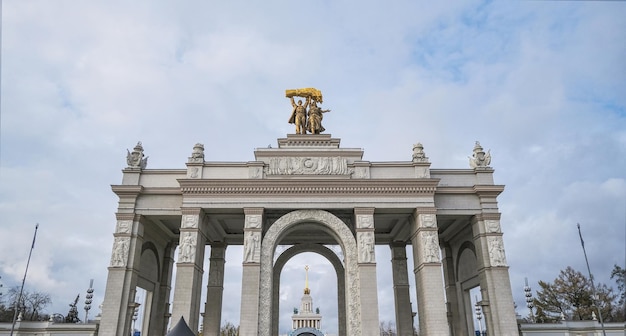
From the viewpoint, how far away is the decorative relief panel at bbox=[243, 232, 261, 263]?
22000 millimetres

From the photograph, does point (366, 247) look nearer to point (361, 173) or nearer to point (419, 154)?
point (361, 173)

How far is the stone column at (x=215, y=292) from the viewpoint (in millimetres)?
25734

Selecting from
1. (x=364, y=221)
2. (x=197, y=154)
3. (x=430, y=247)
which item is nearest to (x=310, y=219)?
(x=364, y=221)

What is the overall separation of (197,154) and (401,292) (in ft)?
47.6

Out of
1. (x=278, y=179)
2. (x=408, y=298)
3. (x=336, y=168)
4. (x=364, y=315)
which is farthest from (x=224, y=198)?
(x=408, y=298)

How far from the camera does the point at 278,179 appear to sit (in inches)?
915

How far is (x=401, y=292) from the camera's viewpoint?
87.2ft

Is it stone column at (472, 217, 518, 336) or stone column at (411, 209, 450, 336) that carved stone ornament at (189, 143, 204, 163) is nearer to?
stone column at (411, 209, 450, 336)

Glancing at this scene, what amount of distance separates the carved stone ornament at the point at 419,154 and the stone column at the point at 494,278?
13.9 feet

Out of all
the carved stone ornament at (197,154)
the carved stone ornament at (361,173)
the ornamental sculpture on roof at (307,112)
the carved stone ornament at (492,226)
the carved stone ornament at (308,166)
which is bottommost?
the carved stone ornament at (492,226)

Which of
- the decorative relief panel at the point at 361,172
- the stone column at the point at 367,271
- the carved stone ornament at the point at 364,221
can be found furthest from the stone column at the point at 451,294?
the decorative relief panel at the point at 361,172

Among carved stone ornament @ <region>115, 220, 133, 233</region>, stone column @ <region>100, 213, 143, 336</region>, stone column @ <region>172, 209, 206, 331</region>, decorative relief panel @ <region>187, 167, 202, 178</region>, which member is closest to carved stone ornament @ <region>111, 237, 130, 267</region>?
stone column @ <region>100, 213, 143, 336</region>

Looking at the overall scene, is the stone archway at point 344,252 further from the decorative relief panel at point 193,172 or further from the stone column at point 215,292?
the stone column at point 215,292

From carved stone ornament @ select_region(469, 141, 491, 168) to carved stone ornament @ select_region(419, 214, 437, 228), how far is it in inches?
188
